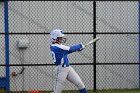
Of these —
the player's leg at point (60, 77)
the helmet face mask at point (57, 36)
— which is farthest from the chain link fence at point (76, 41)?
the helmet face mask at point (57, 36)

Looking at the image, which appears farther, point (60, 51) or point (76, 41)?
point (76, 41)

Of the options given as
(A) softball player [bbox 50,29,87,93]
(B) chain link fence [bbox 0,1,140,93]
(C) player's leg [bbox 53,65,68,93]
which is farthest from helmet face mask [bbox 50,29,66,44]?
(B) chain link fence [bbox 0,1,140,93]

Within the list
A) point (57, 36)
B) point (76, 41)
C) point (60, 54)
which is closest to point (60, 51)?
point (60, 54)

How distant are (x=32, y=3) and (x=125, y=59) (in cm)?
271

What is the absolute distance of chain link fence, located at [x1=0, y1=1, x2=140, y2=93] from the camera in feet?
42.8

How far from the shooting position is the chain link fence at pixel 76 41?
13047 millimetres

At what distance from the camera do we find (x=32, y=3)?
13133 millimetres

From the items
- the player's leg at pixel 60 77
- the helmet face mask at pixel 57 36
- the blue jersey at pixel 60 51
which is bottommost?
the player's leg at pixel 60 77

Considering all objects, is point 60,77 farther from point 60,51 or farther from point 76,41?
point 76,41

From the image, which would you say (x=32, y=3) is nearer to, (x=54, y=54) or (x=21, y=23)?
(x=21, y=23)

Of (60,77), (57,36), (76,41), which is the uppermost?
(57,36)

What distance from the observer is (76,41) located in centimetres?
1320

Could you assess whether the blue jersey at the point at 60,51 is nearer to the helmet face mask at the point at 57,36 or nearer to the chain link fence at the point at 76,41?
the helmet face mask at the point at 57,36

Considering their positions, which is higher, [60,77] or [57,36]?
[57,36]
